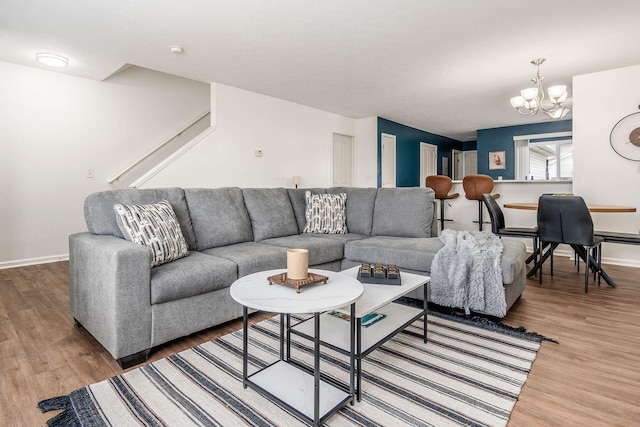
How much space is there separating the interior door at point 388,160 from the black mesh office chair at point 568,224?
12.8ft

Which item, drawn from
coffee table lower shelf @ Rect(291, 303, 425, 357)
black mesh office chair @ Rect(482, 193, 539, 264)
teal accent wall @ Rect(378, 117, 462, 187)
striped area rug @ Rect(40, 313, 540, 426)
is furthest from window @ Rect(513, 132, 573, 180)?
coffee table lower shelf @ Rect(291, 303, 425, 357)

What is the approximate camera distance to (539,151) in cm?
766

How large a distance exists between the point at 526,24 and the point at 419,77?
4.83 feet

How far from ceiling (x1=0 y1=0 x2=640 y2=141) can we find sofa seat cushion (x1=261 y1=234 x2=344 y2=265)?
72.7 inches

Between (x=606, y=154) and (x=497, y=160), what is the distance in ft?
13.0

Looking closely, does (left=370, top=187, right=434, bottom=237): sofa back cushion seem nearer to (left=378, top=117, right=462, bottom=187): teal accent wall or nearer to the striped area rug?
the striped area rug

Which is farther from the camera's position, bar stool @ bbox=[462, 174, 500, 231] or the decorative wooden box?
bar stool @ bbox=[462, 174, 500, 231]

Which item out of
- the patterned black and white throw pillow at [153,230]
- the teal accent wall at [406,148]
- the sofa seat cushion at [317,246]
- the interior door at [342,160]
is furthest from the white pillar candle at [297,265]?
the teal accent wall at [406,148]

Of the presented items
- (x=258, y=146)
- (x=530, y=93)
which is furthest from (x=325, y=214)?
(x=530, y=93)

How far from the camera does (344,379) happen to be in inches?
64.7

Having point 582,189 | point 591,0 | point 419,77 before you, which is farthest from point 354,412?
point 582,189

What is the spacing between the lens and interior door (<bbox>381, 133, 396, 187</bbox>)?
22.7 ft

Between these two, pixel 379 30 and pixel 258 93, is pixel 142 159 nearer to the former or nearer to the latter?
pixel 258 93

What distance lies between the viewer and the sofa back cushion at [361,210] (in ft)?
11.7
